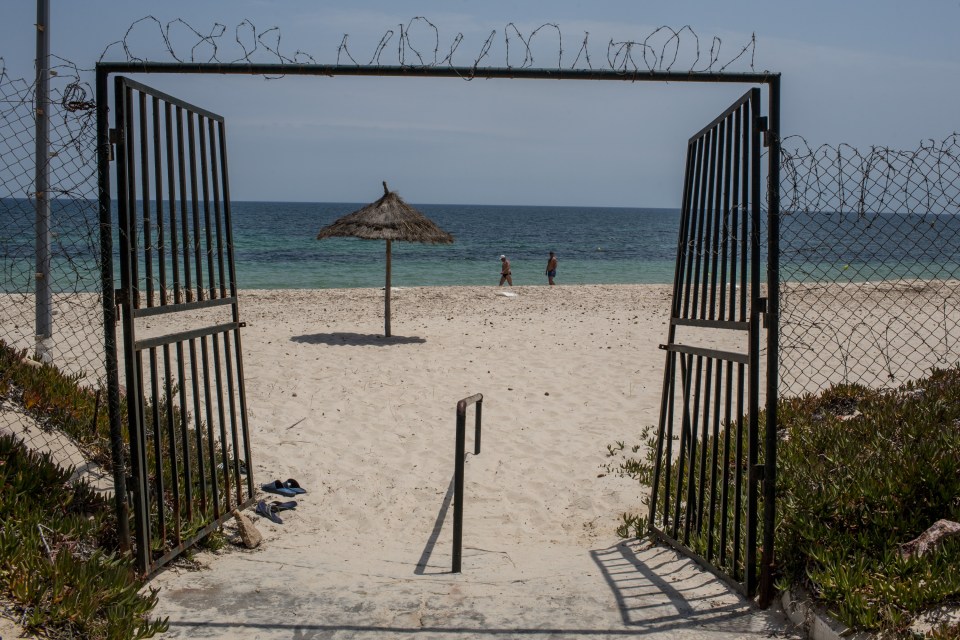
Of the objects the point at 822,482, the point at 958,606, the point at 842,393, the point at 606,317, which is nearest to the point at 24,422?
the point at 822,482

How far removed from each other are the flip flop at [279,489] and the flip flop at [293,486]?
2 cm

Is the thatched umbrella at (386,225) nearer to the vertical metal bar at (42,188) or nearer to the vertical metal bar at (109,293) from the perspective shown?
the vertical metal bar at (42,188)

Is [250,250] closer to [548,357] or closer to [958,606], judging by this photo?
[548,357]

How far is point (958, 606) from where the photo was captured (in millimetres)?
3266

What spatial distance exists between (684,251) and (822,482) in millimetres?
1540

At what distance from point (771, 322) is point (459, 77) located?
2020mm

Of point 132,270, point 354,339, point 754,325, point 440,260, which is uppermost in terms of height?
point 132,270

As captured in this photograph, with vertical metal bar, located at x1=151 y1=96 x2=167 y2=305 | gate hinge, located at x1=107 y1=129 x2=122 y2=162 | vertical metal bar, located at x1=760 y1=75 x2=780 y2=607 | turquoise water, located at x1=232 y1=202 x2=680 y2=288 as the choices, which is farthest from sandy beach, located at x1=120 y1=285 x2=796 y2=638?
turquoise water, located at x1=232 y1=202 x2=680 y2=288

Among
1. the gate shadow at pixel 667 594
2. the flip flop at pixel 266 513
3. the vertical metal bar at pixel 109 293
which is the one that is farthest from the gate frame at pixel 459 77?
the flip flop at pixel 266 513

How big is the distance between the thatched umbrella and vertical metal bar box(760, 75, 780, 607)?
386 inches

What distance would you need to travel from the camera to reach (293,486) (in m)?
6.35

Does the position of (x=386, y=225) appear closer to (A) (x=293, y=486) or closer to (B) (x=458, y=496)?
(A) (x=293, y=486)

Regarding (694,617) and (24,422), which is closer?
(694,617)

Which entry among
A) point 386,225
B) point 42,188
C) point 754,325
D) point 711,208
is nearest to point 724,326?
point 754,325
